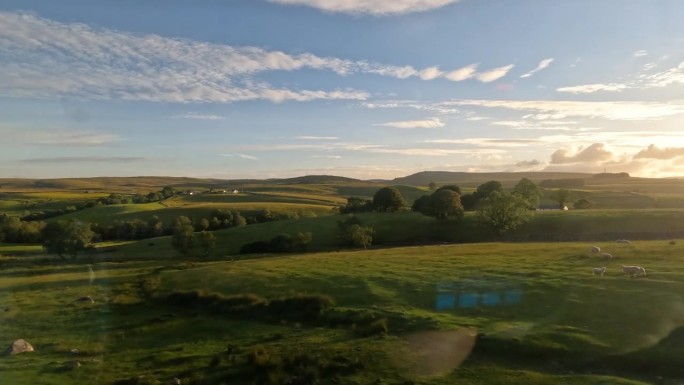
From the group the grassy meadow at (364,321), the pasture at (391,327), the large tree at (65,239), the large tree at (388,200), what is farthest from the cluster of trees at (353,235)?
the large tree at (65,239)

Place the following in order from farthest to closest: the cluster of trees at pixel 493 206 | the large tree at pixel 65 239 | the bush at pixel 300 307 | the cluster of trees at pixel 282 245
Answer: the cluster of trees at pixel 493 206 → the cluster of trees at pixel 282 245 → the large tree at pixel 65 239 → the bush at pixel 300 307

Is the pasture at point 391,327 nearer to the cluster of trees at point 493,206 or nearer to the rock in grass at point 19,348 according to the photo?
the rock in grass at point 19,348

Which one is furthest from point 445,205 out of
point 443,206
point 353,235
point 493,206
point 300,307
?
point 300,307

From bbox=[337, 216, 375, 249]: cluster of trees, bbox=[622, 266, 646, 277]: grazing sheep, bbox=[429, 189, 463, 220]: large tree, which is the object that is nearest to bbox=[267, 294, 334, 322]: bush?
bbox=[622, 266, 646, 277]: grazing sheep

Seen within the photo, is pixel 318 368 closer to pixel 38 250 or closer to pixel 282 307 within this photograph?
pixel 282 307

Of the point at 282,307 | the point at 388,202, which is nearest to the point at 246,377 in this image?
the point at 282,307

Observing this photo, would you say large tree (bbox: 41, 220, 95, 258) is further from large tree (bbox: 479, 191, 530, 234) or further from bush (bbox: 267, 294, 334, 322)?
large tree (bbox: 479, 191, 530, 234)
